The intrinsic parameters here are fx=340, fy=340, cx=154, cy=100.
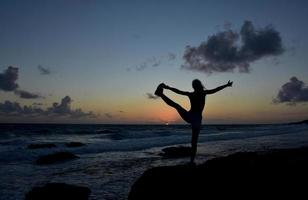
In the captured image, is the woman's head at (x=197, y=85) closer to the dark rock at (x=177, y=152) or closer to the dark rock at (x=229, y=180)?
the dark rock at (x=229, y=180)

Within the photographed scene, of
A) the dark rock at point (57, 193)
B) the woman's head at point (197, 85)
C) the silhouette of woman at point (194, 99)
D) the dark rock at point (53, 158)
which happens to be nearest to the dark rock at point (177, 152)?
the dark rock at point (53, 158)

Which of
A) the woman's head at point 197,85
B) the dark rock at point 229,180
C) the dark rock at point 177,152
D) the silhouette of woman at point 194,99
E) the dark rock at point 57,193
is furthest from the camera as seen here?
the dark rock at point 177,152

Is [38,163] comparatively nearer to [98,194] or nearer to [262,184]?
[98,194]

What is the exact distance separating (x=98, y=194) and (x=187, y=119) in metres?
4.55

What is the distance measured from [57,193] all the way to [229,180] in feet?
17.7

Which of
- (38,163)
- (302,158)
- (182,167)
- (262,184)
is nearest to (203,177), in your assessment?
(182,167)

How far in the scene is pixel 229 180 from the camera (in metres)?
8.48

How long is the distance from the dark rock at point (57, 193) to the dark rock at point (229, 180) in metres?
2.23

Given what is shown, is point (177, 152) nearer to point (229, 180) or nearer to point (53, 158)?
point (53, 158)

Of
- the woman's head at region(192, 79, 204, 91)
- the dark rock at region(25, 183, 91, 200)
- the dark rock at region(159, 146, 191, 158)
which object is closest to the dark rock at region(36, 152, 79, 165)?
the dark rock at region(159, 146, 191, 158)

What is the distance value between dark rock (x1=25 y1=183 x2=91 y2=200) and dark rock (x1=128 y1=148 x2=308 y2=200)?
87.9 inches

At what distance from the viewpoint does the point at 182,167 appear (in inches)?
368

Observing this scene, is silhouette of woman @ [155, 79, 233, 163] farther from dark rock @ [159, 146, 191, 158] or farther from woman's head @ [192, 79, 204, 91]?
dark rock @ [159, 146, 191, 158]

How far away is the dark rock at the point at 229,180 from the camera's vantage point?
8086 mm
